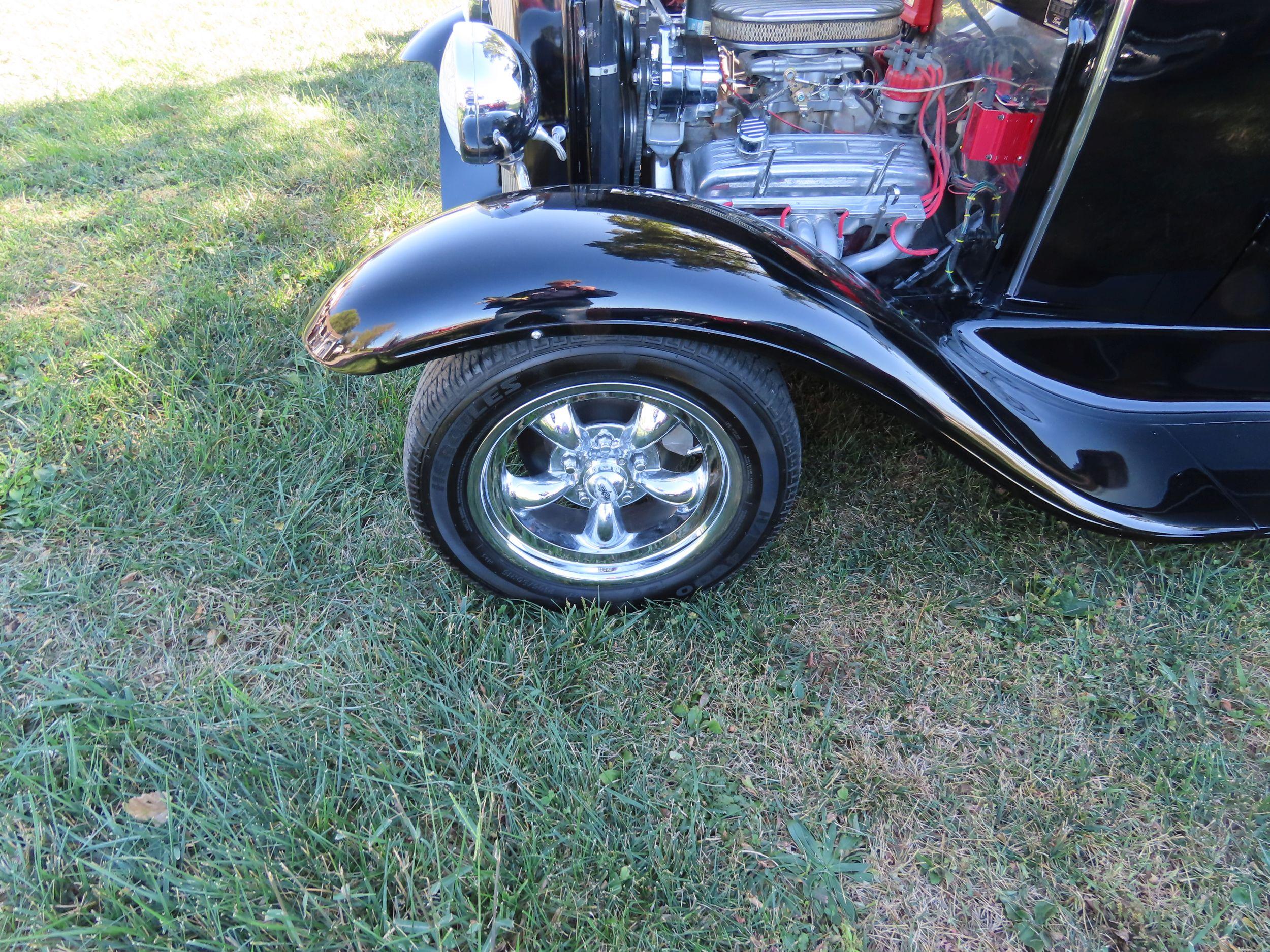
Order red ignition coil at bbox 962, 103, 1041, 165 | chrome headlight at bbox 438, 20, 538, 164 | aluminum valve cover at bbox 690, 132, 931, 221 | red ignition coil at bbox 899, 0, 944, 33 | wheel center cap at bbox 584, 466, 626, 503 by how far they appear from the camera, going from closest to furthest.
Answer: chrome headlight at bbox 438, 20, 538, 164 < red ignition coil at bbox 962, 103, 1041, 165 < wheel center cap at bbox 584, 466, 626, 503 < aluminum valve cover at bbox 690, 132, 931, 221 < red ignition coil at bbox 899, 0, 944, 33

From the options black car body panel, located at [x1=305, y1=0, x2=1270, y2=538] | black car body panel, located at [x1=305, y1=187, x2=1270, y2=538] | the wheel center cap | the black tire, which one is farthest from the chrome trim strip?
the wheel center cap

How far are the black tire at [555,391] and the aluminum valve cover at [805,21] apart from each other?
0.87m

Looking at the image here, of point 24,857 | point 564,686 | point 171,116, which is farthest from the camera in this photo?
point 171,116

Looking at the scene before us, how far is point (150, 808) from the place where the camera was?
5.24 ft

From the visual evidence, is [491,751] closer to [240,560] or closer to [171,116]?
[240,560]

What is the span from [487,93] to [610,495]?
1027 mm

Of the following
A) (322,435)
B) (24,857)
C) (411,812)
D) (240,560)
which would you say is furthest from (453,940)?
(322,435)

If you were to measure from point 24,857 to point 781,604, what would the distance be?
1781 mm

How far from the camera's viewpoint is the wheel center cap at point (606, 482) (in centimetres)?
198

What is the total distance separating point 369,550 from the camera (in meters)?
2.19

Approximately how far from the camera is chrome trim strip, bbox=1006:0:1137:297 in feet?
5.23

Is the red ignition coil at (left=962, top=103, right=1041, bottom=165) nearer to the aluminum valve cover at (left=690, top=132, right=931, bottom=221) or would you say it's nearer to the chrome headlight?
the aluminum valve cover at (left=690, top=132, right=931, bottom=221)

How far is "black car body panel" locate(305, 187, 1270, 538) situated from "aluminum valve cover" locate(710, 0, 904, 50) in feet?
1.65

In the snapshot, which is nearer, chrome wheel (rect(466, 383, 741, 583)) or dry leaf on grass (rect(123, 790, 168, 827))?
dry leaf on grass (rect(123, 790, 168, 827))
